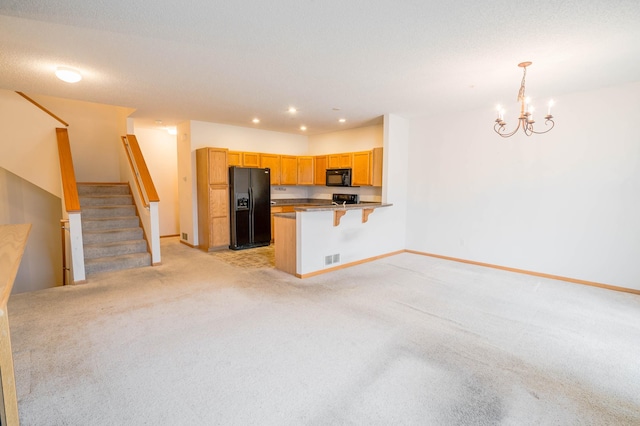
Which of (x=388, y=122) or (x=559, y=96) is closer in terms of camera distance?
(x=559, y=96)

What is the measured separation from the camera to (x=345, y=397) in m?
2.00

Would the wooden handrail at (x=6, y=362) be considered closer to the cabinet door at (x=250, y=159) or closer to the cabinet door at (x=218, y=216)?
the cabinet door at (x=218, y=216)

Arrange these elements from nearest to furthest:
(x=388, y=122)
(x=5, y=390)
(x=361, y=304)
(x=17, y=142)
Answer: (x=5, y=390) < (x=361, y=304) < (x=17, y=142) < (x=388, y=122)

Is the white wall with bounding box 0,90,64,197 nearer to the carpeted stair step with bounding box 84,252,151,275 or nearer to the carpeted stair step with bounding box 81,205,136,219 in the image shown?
the carpeted stair step with bounding box 81,205,136,219

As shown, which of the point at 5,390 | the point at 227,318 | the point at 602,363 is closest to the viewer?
the point at 5,390

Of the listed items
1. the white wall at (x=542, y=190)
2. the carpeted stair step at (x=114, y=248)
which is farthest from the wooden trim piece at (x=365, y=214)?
the carpeted stair step at (x=114, y=248)

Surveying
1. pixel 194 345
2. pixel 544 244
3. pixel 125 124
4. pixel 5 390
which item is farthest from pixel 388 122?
pixel 5 390

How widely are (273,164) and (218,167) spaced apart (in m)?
1.46

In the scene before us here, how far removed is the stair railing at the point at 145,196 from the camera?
5.05 meters

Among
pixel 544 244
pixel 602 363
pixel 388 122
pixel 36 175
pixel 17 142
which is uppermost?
pixel 388 122

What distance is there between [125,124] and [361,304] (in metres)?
5.79

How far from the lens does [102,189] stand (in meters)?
6.09

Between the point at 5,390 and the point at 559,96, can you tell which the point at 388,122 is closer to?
the point at 559,96

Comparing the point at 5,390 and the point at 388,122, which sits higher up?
the point at 388,122
